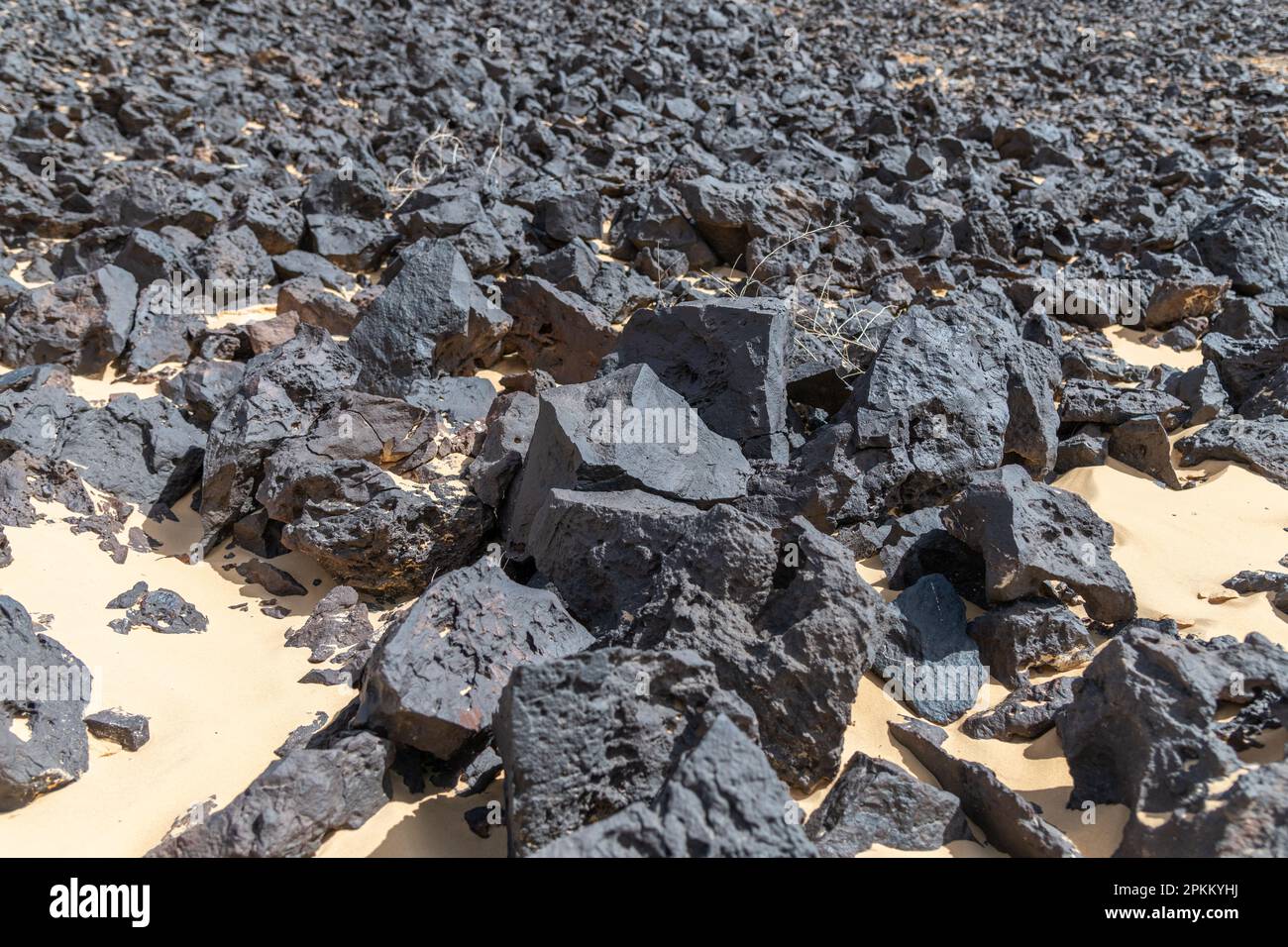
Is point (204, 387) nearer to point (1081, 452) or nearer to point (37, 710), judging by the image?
point (37, 710)

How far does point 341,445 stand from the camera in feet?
14.9

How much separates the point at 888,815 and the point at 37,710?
289 cm

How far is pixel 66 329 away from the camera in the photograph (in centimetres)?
584

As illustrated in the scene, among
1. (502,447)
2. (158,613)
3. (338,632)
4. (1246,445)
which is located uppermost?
(1246,445)

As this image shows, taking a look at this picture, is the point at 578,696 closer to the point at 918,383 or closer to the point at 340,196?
the point at 918,383

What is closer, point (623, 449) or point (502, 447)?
point (623, 449)

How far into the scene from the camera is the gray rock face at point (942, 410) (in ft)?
14.8

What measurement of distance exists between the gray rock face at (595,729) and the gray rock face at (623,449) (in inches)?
49.3

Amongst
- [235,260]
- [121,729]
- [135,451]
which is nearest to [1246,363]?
[121,729]

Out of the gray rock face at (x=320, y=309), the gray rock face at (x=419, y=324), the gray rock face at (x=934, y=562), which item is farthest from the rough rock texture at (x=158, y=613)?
the gray rock face at (x=934, y=562)

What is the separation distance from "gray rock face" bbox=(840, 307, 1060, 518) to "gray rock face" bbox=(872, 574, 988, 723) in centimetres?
73

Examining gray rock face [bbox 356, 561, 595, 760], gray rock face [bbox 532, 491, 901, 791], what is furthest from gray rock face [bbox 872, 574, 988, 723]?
gray rock face [bbox 356, 561, 595, 760]

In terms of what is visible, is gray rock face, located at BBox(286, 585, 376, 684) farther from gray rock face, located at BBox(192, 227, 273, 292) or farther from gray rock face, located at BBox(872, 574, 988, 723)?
gray rock face, located at BBox(192, 227, 273, 292)

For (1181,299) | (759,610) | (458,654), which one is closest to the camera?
(458,654)
